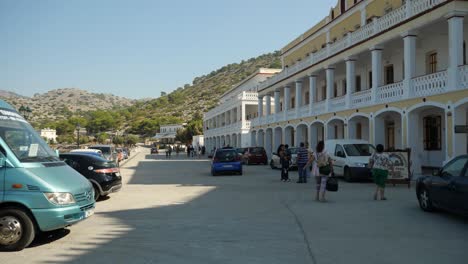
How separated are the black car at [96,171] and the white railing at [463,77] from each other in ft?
45.0

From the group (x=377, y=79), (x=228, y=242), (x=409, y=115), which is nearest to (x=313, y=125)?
(x=377, y=79)

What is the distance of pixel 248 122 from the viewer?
51312 millimetres

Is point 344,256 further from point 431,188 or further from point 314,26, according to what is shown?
point 314,26

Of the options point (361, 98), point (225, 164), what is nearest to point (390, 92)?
point (361, 98)

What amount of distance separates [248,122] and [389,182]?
35305mm

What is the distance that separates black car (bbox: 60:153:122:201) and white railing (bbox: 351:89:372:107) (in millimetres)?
16037

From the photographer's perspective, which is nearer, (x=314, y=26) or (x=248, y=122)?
(x=314, y=26)

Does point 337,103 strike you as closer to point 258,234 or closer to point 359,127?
point 359,127

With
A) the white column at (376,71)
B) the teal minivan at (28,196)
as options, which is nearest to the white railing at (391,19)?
the white column at (376,71)

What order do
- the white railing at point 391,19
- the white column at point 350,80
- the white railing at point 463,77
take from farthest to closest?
1. the white column at point 350,80
2. the white railing at point 391,19
3. the white railing at point 463,77

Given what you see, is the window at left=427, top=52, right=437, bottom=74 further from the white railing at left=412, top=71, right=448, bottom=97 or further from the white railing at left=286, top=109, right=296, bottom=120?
the white railing at left=286, top=109, right=296, bottom=120

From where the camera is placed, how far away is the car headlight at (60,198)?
7100 millimetres

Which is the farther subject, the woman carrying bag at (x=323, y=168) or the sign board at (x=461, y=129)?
the sign board at (x=461, y=129)

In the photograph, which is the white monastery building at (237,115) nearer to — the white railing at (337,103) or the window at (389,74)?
the white railing at (337,103)
